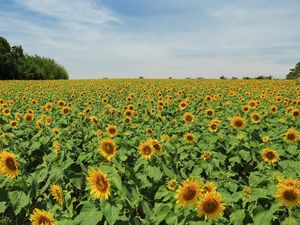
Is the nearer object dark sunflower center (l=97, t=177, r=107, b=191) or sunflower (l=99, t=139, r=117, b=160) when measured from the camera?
dark sunflower center (l=97, t=177, r=107, b=191)

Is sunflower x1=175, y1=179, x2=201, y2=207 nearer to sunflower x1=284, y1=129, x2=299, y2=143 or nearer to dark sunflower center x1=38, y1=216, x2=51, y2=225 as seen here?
dark sunflower center x1=38, y1=216, x2=51, y2=225

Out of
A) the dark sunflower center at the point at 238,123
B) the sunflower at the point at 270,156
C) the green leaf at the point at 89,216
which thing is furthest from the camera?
the dark sunflower center at the point at 238,123

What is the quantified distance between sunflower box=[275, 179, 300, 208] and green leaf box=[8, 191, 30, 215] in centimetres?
224

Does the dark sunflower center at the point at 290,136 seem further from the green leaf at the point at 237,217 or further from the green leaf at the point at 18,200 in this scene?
the green leaf at the point at 18,200

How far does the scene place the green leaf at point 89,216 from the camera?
324 centimetres

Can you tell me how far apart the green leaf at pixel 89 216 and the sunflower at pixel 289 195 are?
143 centimetres

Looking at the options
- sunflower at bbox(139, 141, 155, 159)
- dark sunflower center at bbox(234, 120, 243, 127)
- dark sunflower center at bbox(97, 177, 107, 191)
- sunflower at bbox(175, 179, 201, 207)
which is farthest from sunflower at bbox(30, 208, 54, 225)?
dark sunflower center at bbox(234, 120, 243, 127)

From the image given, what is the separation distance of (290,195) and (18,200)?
2405 millimetres

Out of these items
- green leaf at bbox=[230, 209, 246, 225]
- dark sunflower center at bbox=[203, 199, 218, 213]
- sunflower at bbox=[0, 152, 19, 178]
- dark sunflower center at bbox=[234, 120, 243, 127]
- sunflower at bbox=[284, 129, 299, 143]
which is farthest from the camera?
dark sunflower center at bbox=[234, 120, 243, 127]

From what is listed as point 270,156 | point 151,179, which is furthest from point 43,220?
point 270,156

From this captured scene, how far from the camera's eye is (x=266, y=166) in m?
5.77

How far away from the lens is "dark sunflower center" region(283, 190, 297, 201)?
3.33 meters

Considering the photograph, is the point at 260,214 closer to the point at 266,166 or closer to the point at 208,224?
the point at 208,224

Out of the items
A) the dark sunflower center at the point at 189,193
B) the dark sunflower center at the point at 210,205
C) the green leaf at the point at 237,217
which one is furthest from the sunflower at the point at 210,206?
the green leaf at the point at 237,217
